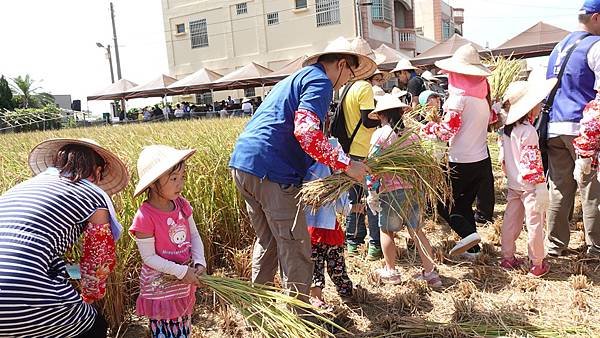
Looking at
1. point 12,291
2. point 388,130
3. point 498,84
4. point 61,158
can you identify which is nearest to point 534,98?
point 388,130

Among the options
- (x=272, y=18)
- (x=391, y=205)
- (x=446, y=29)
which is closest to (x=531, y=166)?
(x=391, y=205)

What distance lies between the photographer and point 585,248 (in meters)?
3.71

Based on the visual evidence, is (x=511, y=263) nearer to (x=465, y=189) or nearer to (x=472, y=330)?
(x=465, y=189)

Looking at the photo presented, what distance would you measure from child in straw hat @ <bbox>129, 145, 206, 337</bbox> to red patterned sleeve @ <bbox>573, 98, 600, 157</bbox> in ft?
7.39

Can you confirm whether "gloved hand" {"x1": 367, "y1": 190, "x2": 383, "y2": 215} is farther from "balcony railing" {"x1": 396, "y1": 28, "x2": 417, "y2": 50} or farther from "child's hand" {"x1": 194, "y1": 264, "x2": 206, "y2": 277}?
"balcony railing" {"x1": 396, "y1": 28, "x2": 417, "y2": 50}

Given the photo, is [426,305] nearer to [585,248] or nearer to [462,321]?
[462,321]

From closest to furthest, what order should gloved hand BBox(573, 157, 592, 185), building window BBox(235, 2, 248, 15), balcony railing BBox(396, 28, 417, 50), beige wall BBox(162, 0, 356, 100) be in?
1. gloved hand BBox(573, 157, 592, 185)
2. beige wall BBox(162, 0, 356, 100)
3. building window BBox(235, 2, 248, 15)
4. balcony railing BBox(396, 28, 417, 50)

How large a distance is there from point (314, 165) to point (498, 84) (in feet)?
10.7

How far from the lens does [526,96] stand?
3.23 m

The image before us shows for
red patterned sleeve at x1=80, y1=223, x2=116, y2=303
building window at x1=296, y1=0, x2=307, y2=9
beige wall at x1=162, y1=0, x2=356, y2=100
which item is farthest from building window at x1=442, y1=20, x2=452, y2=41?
red patterned sleeve at x1=80, y1=223, x2=116, y2=303

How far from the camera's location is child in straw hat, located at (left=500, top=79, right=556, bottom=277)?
123 inches

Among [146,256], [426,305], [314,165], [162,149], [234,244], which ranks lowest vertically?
[426,305]

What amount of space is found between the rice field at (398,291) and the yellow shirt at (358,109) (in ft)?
2.82

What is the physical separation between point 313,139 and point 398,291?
4.81ft
